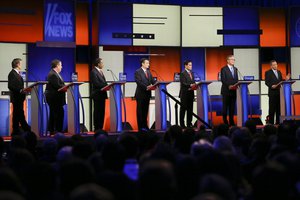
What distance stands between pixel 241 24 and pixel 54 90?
5.46m

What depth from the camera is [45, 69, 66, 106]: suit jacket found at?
34.0ft

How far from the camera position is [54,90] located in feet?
34.1

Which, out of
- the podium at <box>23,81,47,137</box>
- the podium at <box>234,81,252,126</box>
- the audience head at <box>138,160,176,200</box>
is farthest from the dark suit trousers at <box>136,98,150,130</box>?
the audience head at <box>138,160,176,200</box>

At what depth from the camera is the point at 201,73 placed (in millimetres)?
14086

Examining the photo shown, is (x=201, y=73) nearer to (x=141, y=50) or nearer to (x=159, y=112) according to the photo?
(x=141, y=50)

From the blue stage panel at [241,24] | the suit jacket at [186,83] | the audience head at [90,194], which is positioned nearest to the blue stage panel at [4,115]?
the suit jacket at [186,83]

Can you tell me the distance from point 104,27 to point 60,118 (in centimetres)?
344

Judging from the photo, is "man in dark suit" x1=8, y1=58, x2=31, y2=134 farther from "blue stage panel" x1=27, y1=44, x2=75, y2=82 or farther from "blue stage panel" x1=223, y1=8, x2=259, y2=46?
"blue stage panel" x1=223, y1=8, x2=259, y2=46

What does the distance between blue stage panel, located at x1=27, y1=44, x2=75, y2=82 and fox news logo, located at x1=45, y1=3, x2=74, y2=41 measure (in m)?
0.33

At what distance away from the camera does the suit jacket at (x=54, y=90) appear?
408 inches

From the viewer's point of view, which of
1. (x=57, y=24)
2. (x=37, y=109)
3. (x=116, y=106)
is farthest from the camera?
(x=57, y=24)

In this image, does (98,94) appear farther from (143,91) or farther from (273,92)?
(273,92)

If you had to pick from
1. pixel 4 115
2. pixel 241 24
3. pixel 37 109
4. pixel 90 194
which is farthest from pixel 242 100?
pixel 90 194

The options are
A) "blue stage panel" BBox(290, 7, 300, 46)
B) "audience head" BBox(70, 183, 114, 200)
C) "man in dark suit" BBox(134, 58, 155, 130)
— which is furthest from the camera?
"blue stage panel" BBox(290, 7, 300, 46)
